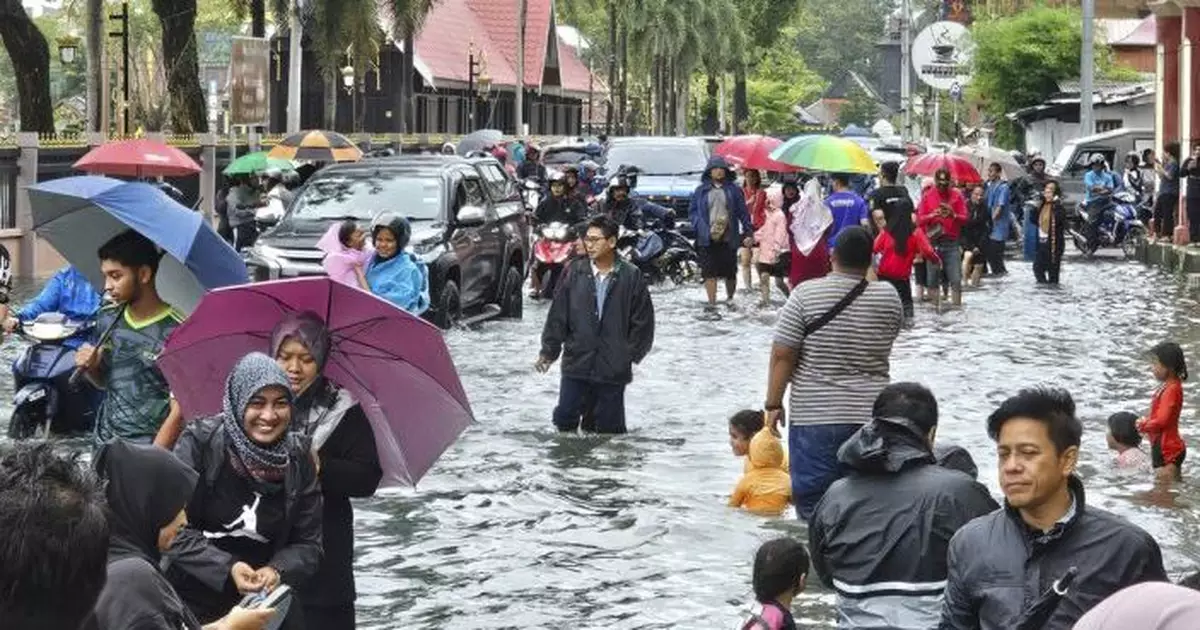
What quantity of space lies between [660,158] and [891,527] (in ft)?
96.9

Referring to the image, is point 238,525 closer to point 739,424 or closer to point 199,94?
point 739,424

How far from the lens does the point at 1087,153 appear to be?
1610 inches

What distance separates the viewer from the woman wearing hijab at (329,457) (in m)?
7.16

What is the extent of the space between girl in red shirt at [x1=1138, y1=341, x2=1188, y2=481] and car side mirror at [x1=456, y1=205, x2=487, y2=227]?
363 inches

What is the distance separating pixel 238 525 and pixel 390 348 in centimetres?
118

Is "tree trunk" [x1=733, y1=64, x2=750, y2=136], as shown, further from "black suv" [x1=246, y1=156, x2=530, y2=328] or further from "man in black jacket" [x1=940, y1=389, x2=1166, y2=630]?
"man in black jacket" [x1=940, y1=389, x2=1166, y2=630]

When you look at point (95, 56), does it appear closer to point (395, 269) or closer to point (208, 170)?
point (208, 170)

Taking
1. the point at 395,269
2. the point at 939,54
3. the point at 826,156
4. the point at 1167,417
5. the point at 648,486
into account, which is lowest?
the point at 648,486

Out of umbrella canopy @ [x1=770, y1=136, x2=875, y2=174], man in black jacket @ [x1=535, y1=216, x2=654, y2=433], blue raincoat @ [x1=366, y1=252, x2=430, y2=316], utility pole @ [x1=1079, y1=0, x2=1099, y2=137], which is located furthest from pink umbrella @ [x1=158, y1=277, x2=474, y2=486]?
utility pole @ [x1=1079, y1=0, x2=1099, y2=137]

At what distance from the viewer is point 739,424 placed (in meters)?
11.9

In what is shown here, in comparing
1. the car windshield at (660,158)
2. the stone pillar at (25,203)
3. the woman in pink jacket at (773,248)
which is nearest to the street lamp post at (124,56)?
the stone pillar at (25,203)

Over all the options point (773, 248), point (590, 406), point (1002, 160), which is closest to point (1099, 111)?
point (1002, 160)

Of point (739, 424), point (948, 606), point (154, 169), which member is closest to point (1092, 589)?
point (948, 606)

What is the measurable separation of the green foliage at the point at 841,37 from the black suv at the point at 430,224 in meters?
154
